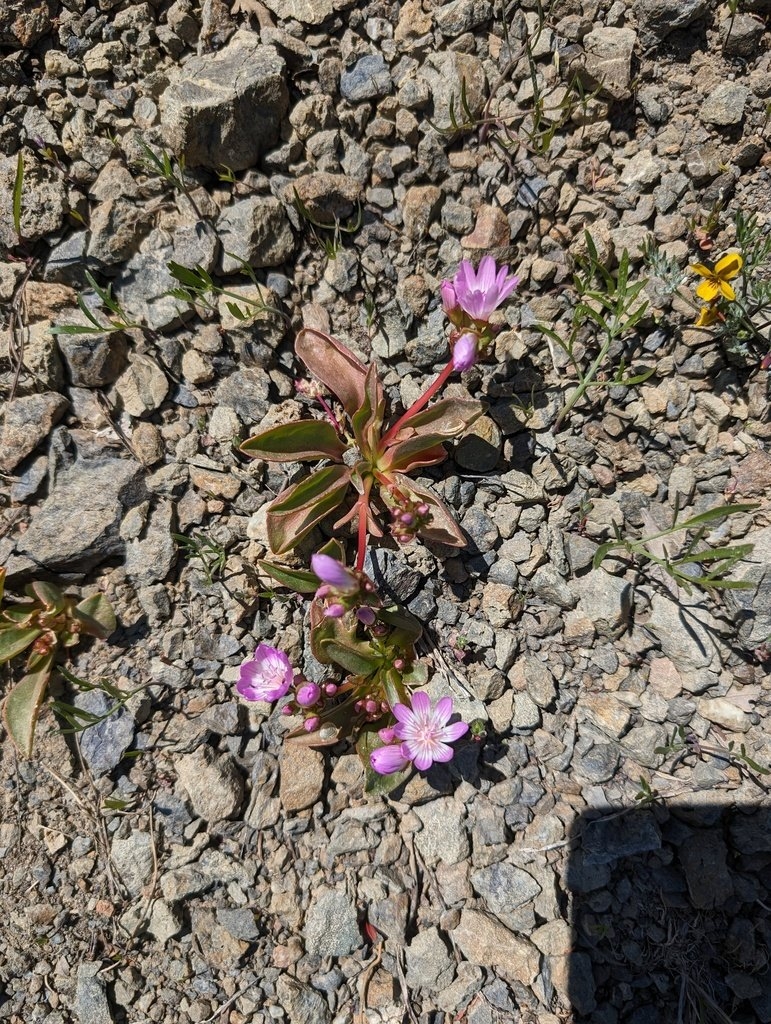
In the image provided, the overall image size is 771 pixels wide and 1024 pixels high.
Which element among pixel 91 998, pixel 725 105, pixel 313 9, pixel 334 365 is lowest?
pixel 91 998

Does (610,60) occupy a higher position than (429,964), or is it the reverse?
→ (610,60)

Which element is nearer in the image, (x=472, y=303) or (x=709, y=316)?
(x=472, y=303)

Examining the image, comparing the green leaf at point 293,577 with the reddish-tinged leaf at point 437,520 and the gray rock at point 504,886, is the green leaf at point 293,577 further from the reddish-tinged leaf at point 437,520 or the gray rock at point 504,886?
the gray rock at point 504,886

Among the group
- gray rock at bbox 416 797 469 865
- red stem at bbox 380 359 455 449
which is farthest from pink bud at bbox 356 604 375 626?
gray rock at bbox 416 797 469 865

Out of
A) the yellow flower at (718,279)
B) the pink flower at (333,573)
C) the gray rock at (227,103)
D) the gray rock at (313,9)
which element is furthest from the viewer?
the gray rock at (313,9)

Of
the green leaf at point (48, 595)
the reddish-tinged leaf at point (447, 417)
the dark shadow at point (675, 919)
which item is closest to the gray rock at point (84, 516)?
the green leaf at point (48, 595)

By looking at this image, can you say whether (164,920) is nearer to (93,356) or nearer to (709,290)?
(93,356)

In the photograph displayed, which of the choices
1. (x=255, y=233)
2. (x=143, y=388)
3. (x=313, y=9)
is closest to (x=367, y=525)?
(x=143, y=388)
